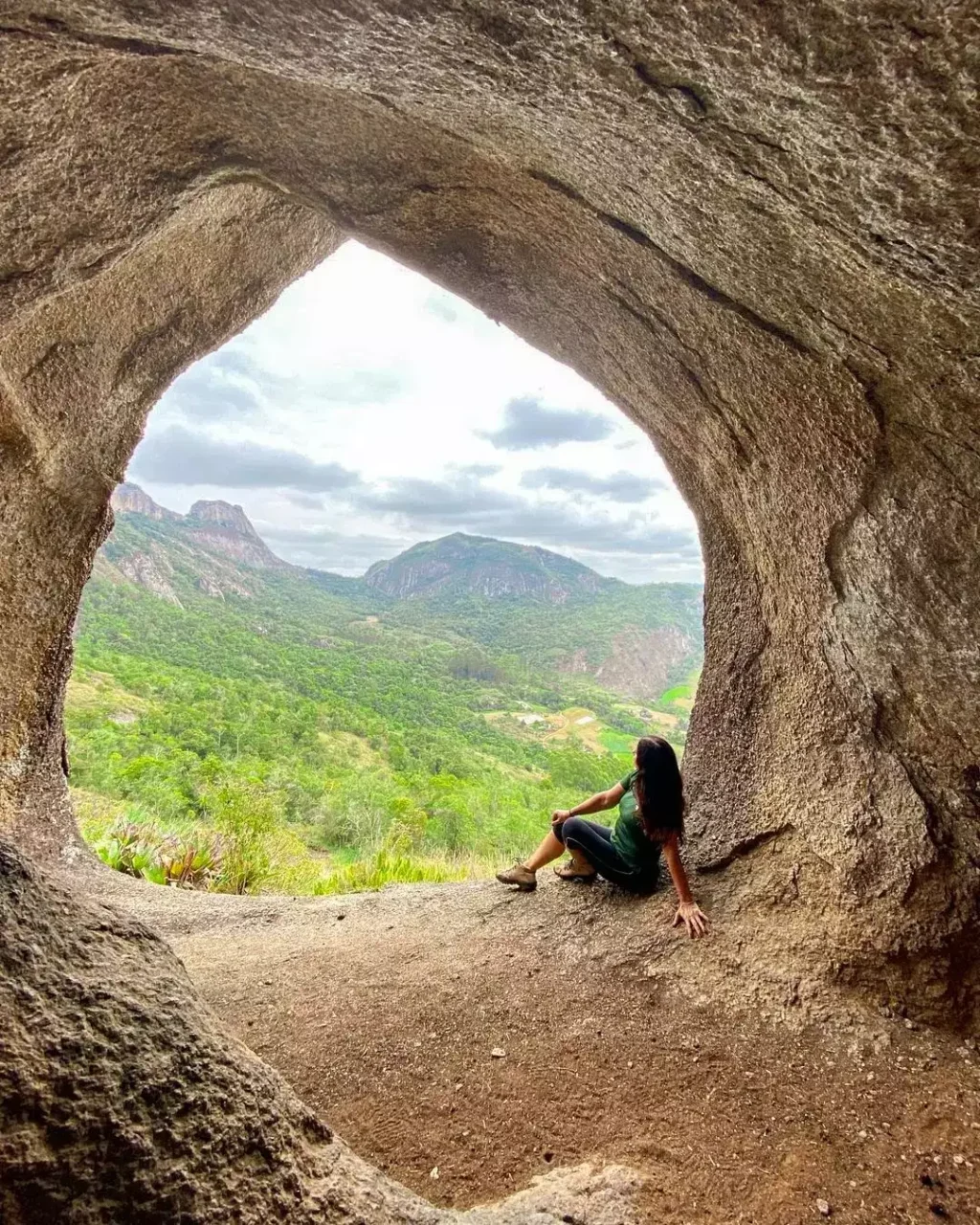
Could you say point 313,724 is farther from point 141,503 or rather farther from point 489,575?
point 489,575

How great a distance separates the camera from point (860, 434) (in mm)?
3172

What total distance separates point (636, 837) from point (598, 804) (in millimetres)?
492

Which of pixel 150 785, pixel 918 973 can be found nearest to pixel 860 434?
pixel 918 973

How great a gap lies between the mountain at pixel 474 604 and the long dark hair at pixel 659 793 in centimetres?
5037

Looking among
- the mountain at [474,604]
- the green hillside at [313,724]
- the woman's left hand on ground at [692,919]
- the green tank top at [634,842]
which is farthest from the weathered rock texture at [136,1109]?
the mountain at [474,604]

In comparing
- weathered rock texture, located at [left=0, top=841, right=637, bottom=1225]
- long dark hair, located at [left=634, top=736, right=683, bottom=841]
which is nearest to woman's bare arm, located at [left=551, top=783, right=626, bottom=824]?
long dark hair, located at [left=634, top=736, right=683, bottom=841]

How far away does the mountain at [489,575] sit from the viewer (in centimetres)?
14112

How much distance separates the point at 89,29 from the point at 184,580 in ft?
285

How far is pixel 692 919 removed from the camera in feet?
14.8

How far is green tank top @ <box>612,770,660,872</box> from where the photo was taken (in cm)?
500

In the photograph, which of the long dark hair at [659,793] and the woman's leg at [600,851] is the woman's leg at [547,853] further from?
the long dark hair at [659,793]

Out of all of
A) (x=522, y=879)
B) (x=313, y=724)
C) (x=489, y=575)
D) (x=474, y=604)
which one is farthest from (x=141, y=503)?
(x=522, y=879)

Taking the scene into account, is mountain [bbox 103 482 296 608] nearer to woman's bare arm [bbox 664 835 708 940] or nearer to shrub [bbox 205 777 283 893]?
shrub [bbox 205 777 283 893]

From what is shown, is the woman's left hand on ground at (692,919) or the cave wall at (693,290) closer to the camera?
the cave wall at (693,290)
